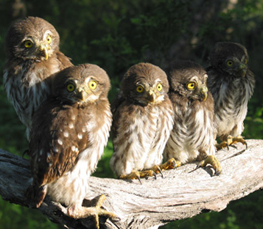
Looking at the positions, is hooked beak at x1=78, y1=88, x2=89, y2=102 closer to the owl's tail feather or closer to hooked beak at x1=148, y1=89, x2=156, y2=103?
hooked beak at x1=148, y1=89, x2=156, y2=103

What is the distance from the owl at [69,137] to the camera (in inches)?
114

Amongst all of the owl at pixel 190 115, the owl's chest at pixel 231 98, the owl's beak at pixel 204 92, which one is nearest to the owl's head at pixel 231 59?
the owl's chest at pixel 231 98

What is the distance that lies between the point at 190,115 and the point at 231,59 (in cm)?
72

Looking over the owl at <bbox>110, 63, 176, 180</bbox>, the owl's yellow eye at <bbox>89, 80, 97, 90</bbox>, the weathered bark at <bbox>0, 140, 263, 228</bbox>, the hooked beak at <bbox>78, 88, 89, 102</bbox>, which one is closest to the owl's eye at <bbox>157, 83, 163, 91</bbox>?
the owl at <bbox>110, 63, 176, 180</bbox>

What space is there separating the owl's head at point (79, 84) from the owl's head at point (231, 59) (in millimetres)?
1373

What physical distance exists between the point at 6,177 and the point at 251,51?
4855mm

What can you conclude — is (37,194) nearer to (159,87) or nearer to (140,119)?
(140,119)

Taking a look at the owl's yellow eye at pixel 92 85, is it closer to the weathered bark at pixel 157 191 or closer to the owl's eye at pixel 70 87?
the owl's eye at pixel 70 87

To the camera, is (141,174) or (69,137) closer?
(69,137)

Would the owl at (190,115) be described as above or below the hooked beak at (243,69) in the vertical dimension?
below

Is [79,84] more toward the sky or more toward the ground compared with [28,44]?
more toward the ground

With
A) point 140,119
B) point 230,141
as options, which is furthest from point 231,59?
point 140,119

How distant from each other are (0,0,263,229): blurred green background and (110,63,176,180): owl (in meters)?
1.29

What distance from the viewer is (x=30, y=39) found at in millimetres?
3111
